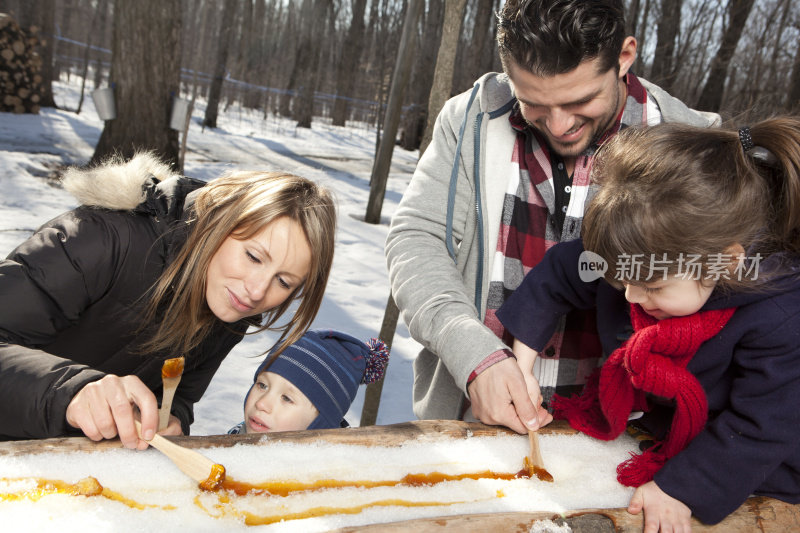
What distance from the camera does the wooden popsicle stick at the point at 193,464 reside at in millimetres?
1052

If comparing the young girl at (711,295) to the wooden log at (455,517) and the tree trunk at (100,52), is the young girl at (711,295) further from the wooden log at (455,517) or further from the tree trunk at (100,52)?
the tree trunk at (100,52)

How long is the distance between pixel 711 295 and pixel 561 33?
669 mm

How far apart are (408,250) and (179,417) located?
2.66ft

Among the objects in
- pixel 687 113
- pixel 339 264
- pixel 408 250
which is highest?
pixel 687 113

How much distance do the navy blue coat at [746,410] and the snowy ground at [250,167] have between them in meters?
1.20

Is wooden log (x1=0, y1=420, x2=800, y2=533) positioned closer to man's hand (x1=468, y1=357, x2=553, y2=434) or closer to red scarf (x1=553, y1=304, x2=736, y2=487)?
man's hand (x1=468, y1=357, x2=553, y2=434)

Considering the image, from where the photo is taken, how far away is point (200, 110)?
603 inches

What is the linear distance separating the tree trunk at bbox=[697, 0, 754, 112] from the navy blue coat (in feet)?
35.3

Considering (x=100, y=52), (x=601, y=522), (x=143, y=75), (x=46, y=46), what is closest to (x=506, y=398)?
(x=601, y=522)

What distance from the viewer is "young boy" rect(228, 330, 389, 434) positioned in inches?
69.7

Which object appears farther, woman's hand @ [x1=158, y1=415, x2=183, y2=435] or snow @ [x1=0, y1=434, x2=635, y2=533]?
woman's hand @ [x1=158, y1=415, x2=183, y2=435]

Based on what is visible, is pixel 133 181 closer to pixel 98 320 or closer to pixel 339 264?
pixel 98 320

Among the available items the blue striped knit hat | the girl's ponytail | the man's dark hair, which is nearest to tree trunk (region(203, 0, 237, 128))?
the blue striped knit hat

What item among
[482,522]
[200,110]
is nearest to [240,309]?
[482,522]
